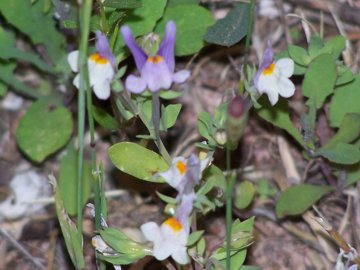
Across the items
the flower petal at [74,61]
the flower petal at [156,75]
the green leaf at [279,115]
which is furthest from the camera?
the green leaf at [279,115]

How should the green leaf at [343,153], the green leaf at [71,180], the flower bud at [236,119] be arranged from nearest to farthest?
the flower bud at [236,119] → the green leaf at [343,153] → the green leaf at [71,180]

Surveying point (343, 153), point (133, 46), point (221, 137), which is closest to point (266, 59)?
point (221, 137)

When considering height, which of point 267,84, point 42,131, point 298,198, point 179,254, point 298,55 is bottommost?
point 298,198

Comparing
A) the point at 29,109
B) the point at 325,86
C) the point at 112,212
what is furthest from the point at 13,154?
the point at 325,86

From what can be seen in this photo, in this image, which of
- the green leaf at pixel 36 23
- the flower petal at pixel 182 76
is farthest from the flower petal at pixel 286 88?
the green leaf at pixel 36 23

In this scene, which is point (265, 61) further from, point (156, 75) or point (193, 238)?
point (193, 238)

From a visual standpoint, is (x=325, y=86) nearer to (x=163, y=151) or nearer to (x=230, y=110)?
(x=163, y=151)

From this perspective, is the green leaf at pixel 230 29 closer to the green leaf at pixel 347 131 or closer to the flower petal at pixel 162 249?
the green leaf at pixel 347 131

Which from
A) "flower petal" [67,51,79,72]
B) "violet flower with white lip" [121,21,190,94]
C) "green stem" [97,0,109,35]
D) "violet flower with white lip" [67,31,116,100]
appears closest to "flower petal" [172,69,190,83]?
"violet flower with white lip" [121,21,190,94]
